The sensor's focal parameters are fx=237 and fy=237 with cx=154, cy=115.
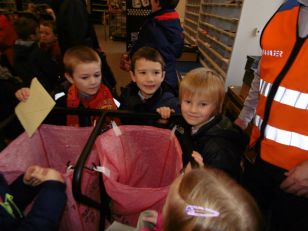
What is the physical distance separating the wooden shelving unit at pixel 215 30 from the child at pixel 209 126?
1.80 meters

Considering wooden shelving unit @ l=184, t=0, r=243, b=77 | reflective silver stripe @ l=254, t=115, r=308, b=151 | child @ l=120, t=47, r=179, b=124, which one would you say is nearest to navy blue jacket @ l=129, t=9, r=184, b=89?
child @ l=120, t=47, r=179, b=124

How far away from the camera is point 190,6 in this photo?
512 centimetres

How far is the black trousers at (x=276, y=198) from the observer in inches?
39.2

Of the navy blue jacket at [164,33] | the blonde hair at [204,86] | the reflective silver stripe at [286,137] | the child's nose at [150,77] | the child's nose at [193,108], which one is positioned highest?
the navy blue jacket at [164,33]

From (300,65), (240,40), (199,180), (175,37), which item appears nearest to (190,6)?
(240,40)

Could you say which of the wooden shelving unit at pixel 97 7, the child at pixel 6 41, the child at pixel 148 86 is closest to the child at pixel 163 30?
the child at pixel 148 86

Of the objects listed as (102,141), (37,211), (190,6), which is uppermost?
(190,6)

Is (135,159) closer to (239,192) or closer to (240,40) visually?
(239,192)

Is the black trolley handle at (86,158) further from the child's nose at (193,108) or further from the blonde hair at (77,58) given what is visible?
the blonde hair at (77,58)

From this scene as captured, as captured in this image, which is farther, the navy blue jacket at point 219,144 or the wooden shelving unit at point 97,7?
the wooden shelving unit at point 97,7

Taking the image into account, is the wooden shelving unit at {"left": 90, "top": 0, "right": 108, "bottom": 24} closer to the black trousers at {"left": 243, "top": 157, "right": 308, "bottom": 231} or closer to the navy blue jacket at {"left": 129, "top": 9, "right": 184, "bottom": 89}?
the navy blue jacket at {"left": 129, "top": 9, "right": 184, "bottom": 89}

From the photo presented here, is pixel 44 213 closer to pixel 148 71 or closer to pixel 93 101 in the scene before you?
pixel 93 101

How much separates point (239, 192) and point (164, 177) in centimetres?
54

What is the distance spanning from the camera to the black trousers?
996mm
